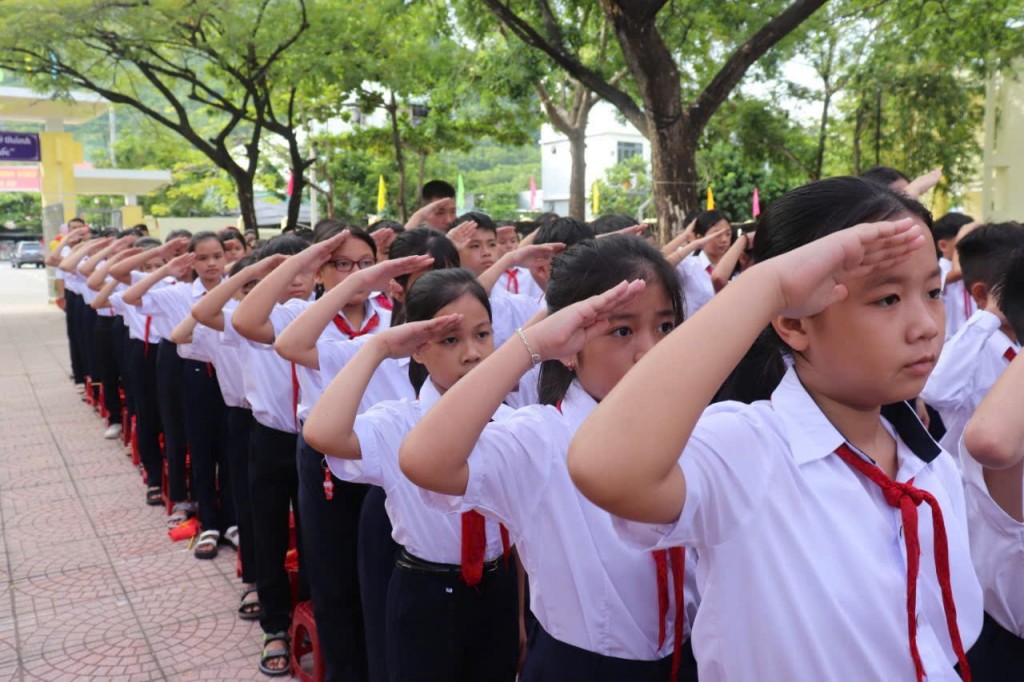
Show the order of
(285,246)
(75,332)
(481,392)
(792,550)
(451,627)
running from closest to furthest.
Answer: (792,550), (481,392), (451,627), (285,246), (75,332)

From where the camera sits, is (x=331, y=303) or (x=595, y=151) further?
(x=595, y=151)

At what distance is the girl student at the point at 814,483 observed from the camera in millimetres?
1023

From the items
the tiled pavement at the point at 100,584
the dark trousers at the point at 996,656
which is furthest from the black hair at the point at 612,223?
the dark trousers at the point at 996,656

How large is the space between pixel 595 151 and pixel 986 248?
144 ft

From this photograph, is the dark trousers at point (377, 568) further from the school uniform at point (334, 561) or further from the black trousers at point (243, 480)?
the black trousers at point (243, 480)

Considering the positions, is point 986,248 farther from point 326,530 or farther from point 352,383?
point 326,530

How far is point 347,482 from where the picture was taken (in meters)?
2.98

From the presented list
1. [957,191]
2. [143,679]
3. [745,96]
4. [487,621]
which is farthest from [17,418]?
[957,191]

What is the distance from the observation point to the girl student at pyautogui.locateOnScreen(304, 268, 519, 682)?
2135 millimetres

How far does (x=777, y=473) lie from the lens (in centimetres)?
114

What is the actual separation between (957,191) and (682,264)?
15.7 meters

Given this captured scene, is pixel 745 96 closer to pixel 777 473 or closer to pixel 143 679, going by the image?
pixel 143 679

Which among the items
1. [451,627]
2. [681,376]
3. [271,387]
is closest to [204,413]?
[271,387]

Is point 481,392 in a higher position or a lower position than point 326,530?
higher
